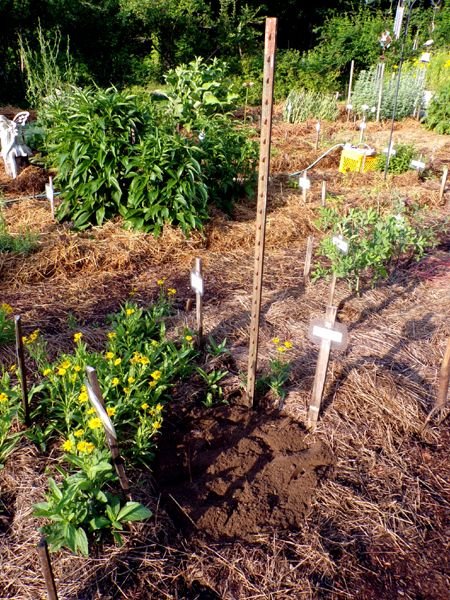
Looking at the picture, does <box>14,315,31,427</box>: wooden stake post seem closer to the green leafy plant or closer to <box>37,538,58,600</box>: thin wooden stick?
<box>37,538,58,600</box>: thin wooden stick

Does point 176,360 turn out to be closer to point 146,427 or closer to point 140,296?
point 146,427

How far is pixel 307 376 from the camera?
291 cm

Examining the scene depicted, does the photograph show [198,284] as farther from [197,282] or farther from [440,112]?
[440,112]

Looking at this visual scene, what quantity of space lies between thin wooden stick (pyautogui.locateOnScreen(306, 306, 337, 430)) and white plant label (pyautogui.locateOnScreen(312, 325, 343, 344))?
2cm

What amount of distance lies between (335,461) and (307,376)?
60 centimetres

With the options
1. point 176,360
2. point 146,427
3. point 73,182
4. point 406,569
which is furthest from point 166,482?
point 73,182

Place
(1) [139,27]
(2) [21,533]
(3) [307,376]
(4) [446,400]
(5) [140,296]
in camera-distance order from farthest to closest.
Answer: (1) [139,27] → (5) [140,296] → (3) [307,376] → (4) [446,400] → (2) [21,533]

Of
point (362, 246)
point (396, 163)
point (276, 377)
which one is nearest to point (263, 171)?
point (276, 377)

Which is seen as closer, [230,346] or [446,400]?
[446,400]

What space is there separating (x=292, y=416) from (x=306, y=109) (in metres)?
9.56

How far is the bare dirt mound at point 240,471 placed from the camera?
6.88 feet

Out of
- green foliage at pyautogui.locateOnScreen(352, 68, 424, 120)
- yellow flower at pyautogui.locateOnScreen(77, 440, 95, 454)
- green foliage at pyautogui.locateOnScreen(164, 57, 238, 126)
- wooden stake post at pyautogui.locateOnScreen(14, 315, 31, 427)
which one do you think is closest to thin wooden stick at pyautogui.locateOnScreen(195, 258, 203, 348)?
wooden stake post at pyautogui.locateOnScreen(14, 315, 31, 427)

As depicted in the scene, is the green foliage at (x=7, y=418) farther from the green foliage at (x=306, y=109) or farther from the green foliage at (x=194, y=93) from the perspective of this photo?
the green foliage at (x=306, y=109)

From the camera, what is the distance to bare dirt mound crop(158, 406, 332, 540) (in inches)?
82.6
